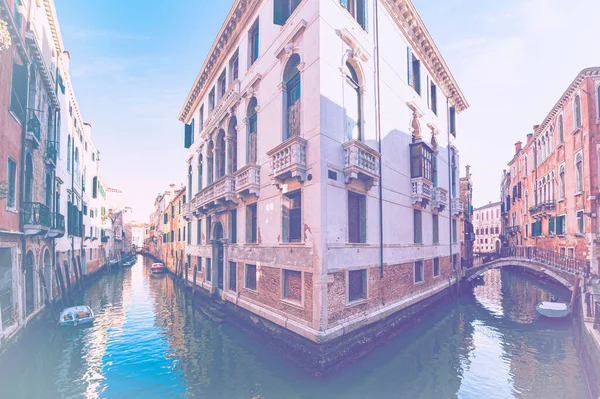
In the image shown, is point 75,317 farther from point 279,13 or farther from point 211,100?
point 279,13

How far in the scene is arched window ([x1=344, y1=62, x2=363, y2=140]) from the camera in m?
10.3

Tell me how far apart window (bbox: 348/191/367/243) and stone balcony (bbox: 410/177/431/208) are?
14.0 feet

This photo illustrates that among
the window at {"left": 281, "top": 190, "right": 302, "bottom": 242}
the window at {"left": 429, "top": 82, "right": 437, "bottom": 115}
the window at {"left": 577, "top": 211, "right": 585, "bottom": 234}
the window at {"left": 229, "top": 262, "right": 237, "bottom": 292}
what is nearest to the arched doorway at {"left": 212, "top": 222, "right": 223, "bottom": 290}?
the window at {"left": 229, "top": 262, "right": 237, "bottom": 292}

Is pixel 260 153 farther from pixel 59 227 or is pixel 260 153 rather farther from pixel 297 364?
pixel 59 227

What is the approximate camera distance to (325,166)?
29.3 ft

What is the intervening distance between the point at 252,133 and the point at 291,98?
2.99 m

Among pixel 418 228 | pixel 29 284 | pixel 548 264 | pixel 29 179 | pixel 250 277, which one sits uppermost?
pixel 29 179

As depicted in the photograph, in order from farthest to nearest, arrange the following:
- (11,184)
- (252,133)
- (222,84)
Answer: (222,84) → (252,133) → (11,184)

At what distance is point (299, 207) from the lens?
9.95 meters

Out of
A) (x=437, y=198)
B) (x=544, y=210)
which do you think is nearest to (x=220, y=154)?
(x=437, y=198)

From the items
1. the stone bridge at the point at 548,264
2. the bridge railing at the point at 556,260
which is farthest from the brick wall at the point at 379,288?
the bridge railing at the point at 556,260

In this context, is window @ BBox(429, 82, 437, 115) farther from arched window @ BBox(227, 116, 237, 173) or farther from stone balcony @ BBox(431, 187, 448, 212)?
arched window @ BBox(227, 116, 237, 173)

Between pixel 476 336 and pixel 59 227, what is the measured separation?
61.8ft

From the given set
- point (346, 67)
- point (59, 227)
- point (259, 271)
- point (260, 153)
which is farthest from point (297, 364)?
point (59, 227)
